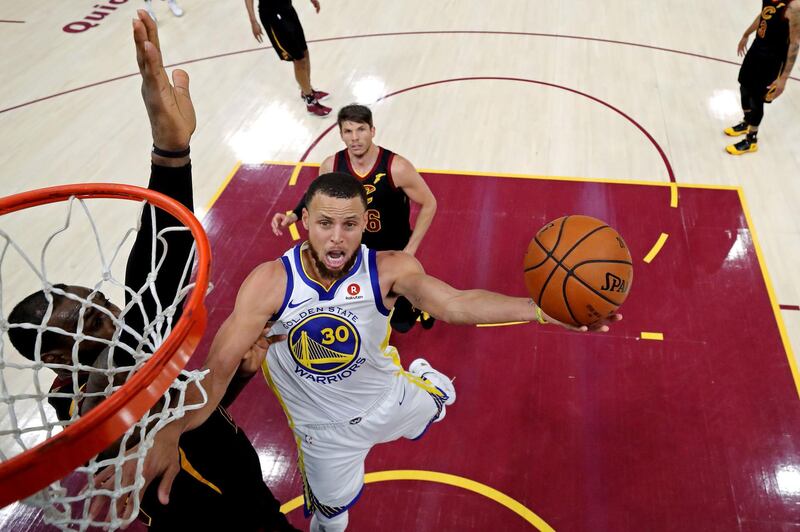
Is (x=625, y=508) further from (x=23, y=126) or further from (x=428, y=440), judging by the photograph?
(x=23, y=126)

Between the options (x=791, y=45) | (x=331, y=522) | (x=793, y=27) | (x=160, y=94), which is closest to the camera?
(x=160, y=94)

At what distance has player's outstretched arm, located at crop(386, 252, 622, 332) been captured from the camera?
2.34 meters

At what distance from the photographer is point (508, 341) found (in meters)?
4.30

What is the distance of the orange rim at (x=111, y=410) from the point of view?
136 centimetres

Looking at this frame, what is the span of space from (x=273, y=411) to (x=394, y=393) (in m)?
1.35

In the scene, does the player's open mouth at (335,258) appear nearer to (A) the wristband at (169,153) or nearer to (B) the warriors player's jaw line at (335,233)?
(B) the warriors player's jaw line at (335,233)

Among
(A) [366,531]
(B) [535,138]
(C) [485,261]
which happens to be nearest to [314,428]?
(A) [366,531]

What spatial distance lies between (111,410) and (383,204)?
8.32 feet

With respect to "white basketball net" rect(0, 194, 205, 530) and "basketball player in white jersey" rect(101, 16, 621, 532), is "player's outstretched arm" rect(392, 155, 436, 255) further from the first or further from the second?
"white basketball net" rect(0, 194, 205, 530)

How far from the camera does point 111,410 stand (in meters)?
1.51

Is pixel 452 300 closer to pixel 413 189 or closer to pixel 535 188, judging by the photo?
pixel 413 189

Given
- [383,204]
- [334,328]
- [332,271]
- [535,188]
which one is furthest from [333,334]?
[535,188]

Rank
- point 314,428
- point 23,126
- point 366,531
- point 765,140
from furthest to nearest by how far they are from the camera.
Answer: point 23,126 → point 765,140 → point 366,531 → point 314,428

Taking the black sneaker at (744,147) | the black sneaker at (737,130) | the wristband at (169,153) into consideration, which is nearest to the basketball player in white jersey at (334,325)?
the wristband at (169,153)
